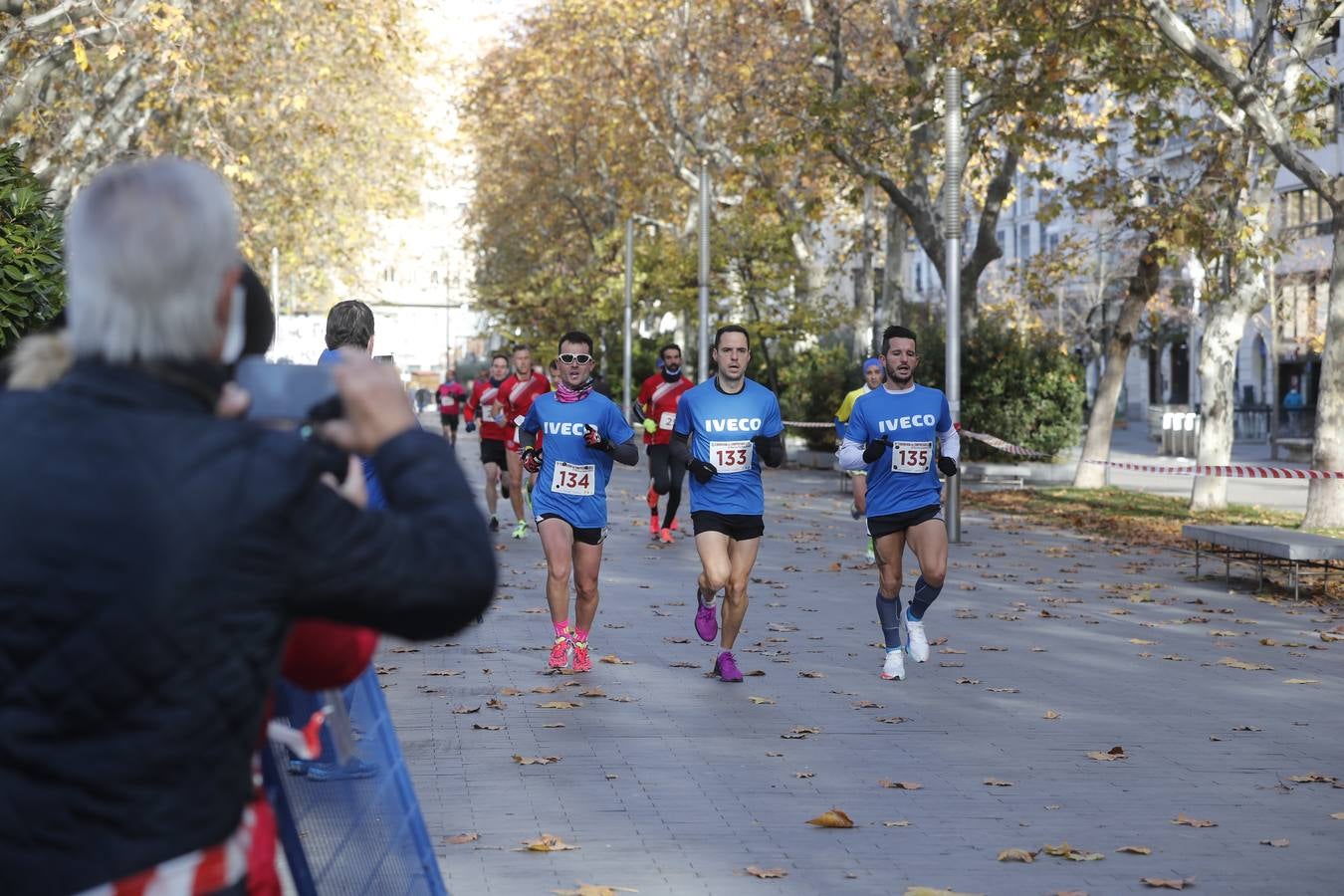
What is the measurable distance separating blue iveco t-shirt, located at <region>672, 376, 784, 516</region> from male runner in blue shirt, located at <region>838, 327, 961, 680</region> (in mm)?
506

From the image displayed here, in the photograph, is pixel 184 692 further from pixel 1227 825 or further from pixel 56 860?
pixel 1227 825

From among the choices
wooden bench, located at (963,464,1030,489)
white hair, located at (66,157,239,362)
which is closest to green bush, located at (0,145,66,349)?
white hair, located at (66,157,239,362)

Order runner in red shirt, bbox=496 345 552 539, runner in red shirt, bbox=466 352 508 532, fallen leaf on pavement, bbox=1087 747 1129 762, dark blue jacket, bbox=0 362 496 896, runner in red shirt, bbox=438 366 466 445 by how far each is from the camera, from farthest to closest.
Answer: runner in red shirt, bbox=438 366 466 445 < runner in red shirt, bbox=466 352 508 532 < runner in red shirt, bbox=496 345 552 539 < fallen leaf on pavement, bbox=1087 747 1129 762 < dark blue jacket, bbox=0 362 496 896

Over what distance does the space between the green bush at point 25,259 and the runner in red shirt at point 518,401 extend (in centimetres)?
728

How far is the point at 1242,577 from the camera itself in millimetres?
16219

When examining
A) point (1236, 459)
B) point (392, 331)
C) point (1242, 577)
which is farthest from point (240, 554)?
point (392, 331)

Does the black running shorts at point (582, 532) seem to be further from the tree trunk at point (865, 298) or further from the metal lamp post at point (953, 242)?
the tree trunk at point (865, 298)

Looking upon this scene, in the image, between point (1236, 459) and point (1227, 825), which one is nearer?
point (1227, 825)

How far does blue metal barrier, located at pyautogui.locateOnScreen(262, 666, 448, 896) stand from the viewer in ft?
9.65

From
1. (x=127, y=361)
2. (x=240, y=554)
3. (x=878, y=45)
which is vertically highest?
(x=878, y=45)

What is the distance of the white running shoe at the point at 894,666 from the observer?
408 inches

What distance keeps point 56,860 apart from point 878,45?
2878cm

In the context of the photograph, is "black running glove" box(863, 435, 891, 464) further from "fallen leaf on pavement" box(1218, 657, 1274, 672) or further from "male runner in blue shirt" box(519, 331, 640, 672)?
"fallen leaf on pavement" box(1218, 657, 1274, 672)

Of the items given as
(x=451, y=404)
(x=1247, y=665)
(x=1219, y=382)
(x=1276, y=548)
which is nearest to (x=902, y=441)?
(x=1247, y=665)
